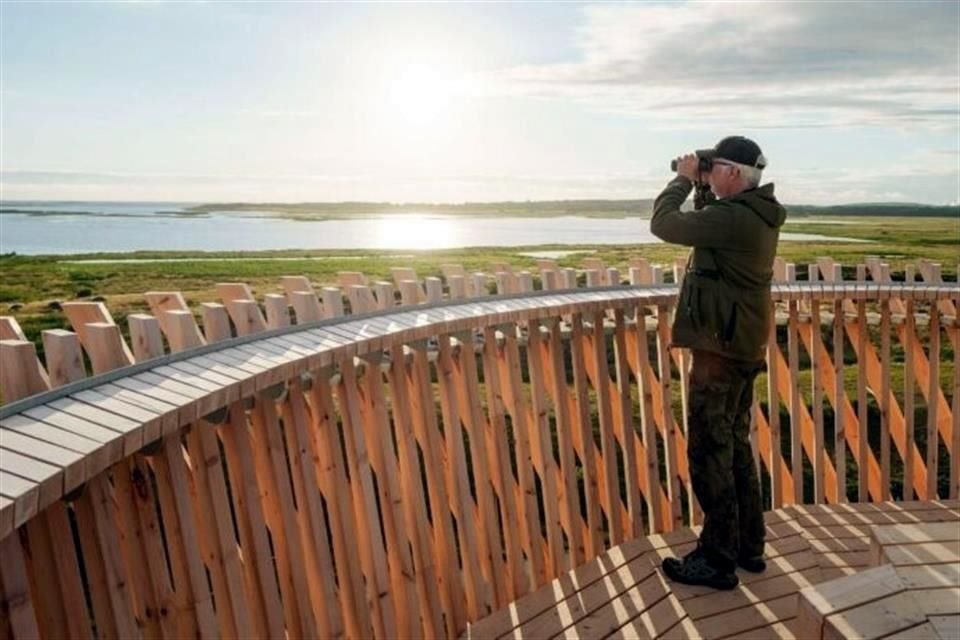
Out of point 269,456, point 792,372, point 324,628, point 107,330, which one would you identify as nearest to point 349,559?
point 324,628

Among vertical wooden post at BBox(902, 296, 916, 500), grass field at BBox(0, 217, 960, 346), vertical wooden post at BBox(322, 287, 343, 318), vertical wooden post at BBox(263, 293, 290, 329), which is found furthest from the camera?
grass field at BBox(0, 217, 960, 346)

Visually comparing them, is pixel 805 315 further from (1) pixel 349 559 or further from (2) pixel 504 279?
(1) pixel 349 559

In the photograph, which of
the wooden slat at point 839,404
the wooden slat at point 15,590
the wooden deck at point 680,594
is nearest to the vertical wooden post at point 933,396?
the wooden slat at point 839,404

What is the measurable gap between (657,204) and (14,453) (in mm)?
3156

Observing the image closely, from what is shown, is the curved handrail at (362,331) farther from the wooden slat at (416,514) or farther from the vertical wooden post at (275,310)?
the wooden slat at (416,514)

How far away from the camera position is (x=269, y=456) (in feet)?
11.2

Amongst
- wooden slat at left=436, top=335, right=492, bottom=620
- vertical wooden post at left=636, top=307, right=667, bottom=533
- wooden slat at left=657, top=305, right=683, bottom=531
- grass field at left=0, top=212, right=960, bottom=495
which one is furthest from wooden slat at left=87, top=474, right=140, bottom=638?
grass field at left=0, top=212, right=960, bottom=495

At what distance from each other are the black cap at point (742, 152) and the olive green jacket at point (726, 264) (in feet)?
0.43

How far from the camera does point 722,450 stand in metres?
4.47

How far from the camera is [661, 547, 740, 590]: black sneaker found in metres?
4.56

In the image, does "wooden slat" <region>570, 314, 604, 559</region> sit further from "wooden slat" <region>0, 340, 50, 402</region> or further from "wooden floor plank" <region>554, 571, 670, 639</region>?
"wooden slat" <region>0, 340, 50, 402</region>

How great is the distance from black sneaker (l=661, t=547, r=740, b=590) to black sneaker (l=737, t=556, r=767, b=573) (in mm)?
184

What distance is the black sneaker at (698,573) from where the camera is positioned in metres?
4.56

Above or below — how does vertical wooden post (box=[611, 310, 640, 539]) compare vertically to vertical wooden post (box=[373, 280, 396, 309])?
below
